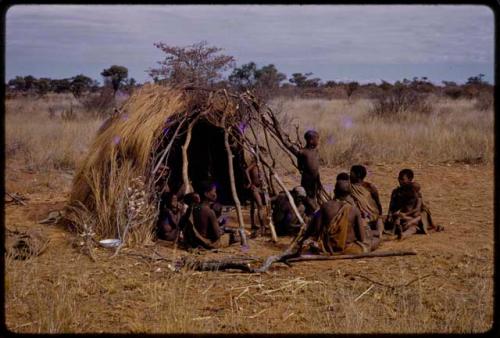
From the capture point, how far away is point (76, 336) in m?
4.73

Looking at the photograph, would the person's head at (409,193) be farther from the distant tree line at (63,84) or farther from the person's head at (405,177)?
the distant tree line at (63,84)

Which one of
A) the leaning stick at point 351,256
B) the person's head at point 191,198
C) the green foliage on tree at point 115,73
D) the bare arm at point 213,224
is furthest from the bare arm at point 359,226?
the green foliage on tree at point 115,73

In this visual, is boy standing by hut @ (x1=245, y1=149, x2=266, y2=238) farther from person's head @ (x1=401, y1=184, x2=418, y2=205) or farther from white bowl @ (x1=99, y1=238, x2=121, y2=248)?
white bowl @ (x1=99, y1=238, x2=121, y2=248)

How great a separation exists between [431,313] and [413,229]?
2650 mm

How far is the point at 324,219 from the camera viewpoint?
264 inches

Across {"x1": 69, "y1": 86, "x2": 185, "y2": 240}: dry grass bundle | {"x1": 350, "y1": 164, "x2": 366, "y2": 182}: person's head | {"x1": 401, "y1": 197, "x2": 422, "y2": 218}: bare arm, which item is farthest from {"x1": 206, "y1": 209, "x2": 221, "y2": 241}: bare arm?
{"x1": 401, "y1": 197, "x2": 422, "y2": 218}: bare arm

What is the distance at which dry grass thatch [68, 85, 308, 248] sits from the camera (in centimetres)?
722

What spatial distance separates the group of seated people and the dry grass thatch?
33 centimetres

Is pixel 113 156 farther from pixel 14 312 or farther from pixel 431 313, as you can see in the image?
pixel 431 313

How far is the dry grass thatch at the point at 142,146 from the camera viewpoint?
7219mm

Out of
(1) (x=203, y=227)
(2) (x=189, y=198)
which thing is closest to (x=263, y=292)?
(1) (x=203, y=227)

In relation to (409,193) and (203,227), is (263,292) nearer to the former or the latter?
(203,227)

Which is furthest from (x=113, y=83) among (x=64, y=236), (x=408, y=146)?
(x=64, y=236)

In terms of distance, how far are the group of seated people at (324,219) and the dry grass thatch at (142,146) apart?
326mm
